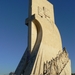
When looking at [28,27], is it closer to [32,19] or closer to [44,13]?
[32,19]

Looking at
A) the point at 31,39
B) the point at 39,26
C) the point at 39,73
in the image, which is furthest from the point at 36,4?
the point at 39,73

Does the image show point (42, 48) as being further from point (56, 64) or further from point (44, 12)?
point (44, 12)

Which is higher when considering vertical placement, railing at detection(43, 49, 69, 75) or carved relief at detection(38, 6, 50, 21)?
carved relief at detection(38, 6, 50, 21)

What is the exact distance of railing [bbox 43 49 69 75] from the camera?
11068 mm

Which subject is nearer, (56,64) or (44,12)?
(56,64)

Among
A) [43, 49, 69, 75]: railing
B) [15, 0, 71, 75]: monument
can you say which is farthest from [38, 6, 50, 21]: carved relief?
[43, 49, 69, 75]: railing

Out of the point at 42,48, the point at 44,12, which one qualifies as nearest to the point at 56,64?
the point at 42,48

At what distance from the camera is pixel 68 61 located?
1288 cm

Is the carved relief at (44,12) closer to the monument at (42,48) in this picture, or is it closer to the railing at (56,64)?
the monument at (42,48)

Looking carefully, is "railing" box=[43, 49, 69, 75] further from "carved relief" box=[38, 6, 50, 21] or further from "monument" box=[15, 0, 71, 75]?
"carved relief" box=[38, 6, 50, 21]

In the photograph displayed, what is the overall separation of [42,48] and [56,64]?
1.47m

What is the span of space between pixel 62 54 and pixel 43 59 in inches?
72.8

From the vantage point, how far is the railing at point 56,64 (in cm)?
1107

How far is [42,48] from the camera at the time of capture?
38.9 feet
